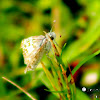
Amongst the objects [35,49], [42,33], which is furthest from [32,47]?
[42,33]

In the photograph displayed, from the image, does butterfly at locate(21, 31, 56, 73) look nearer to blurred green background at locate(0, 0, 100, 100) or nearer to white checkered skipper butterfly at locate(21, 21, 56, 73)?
white checkered skipper butterfly at locate(21, 21, 56, 73)

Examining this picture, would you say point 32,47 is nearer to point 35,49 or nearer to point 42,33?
point 35,49

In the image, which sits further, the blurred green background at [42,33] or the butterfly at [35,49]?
the blurred green background at [42,33]

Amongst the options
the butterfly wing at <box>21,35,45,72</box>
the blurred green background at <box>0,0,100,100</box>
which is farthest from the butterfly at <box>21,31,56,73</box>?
the blurred green background at <box>0,0,100,100</box>

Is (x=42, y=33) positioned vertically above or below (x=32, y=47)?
above

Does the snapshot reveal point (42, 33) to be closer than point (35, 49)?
No

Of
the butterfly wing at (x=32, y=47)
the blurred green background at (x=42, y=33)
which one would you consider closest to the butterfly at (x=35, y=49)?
the butterfly wing at (x=32, y=47)

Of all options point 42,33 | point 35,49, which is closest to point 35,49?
point 35,49

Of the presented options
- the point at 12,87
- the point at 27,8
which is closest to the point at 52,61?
the point at 12,87

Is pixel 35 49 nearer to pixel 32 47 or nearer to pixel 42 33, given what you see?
pixel 32 47

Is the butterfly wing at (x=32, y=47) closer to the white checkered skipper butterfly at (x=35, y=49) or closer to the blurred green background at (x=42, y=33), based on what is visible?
the white checkered skipper butterfly at (x=35, y=49)
